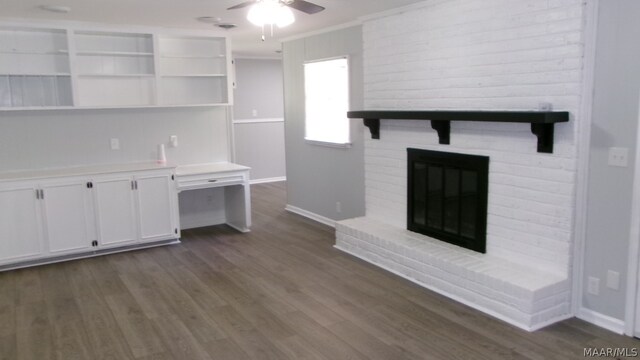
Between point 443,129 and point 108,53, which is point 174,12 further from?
point 443,129

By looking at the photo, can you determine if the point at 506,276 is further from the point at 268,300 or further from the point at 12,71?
the point at 12,71

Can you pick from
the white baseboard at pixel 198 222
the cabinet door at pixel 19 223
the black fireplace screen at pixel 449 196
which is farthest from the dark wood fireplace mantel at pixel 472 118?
the cabinet door at pixel 19 223

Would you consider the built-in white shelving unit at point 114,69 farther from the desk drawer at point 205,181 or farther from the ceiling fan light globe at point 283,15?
the ceiling fan light globe at point 283,15

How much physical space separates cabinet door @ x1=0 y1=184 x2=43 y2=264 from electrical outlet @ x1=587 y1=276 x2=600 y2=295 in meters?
4.72

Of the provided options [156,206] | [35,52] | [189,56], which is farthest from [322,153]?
[35,52]

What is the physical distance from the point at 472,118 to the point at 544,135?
0.56m

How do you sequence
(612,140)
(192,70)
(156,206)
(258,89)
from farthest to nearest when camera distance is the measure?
(258,89) → (192,70) → (156,206) → (612,140)

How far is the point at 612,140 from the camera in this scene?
10.3ft

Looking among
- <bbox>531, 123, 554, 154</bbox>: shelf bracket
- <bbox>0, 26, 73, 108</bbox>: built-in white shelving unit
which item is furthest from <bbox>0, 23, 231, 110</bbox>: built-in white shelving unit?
<bbox>531, 123, 554, 154</bbox>: shelf bracket

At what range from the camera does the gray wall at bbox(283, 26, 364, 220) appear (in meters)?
5.50

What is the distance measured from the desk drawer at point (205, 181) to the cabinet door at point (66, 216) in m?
0.98

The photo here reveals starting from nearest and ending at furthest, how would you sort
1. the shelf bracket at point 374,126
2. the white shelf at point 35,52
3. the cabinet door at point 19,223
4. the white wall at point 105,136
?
1. the cabinet door at point 19,223
2. the white shelf at point 35,52
3. the shelf bracket at point 374,126
4. the white wall at point 105,136

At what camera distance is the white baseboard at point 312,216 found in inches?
242

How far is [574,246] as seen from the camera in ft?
11.1
